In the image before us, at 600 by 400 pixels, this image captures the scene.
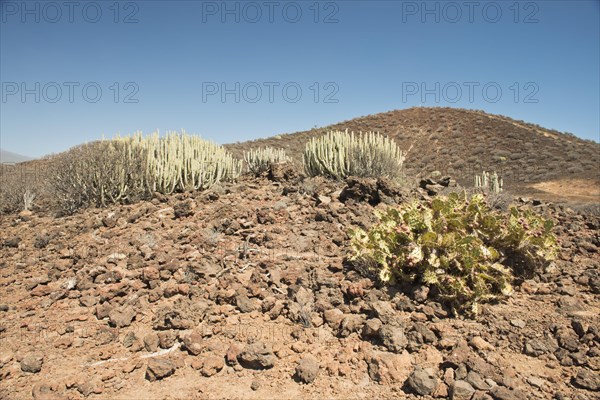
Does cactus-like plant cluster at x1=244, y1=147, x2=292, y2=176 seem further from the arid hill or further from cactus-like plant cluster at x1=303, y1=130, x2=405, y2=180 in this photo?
the arid hill

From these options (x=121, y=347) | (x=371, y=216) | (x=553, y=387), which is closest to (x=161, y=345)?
(x=121, y=347)

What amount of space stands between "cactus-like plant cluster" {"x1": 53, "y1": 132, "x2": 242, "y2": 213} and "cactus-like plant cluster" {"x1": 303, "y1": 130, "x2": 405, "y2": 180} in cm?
222

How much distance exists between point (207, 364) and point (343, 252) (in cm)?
190

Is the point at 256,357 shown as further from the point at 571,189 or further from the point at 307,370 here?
the point at 571,189

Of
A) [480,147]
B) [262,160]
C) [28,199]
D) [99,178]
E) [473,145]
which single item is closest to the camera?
[99,178]

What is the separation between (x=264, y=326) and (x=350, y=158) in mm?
5233

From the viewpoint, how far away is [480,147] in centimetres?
2250

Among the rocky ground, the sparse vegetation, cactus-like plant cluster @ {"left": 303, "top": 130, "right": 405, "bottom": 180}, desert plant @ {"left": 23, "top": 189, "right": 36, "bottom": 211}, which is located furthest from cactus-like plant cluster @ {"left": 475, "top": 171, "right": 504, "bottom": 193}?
desert plant @ {"left": 23, "top": 189, "right": 36, "bottom": 211}

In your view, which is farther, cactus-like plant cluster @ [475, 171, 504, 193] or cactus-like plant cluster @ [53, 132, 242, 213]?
cactus-like plant cluster @ [475, 171, 504, 193]

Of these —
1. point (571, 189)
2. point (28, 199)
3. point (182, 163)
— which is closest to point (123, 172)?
point (182, 163)

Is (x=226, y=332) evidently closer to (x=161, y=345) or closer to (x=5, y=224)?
(x=161, y=345)

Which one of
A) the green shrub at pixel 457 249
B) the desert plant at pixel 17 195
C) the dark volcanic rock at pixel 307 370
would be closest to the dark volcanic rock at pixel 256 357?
the dark volcanic rock at pixel 307 370

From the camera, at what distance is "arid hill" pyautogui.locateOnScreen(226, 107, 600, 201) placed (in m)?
17.8

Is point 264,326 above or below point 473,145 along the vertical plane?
below
